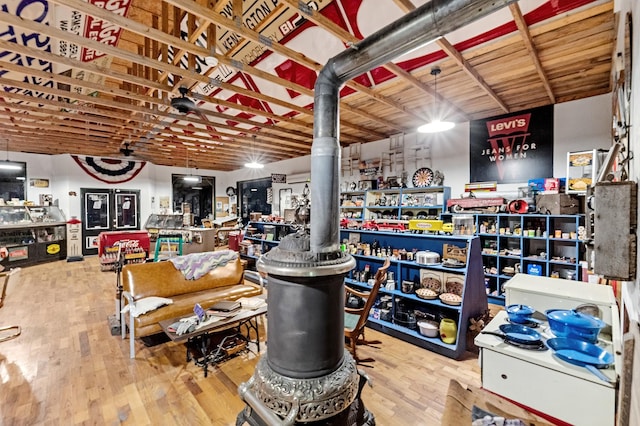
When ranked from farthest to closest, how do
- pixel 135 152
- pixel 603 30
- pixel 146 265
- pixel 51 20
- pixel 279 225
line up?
pixel 135 152 < pixel 279 225 < pixel 146 265 < pixel 603 30 < pixel 51 20

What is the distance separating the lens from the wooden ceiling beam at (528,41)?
2.42 metres

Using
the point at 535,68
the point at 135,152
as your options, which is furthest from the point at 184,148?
the point at 535,68

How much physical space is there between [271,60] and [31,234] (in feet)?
28.0

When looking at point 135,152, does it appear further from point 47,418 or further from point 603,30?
point 603,30

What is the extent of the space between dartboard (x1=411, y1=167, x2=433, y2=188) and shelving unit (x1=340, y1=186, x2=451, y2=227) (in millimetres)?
142

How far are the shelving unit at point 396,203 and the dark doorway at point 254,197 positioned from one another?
4069 mm

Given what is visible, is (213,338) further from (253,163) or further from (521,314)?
(253,163)

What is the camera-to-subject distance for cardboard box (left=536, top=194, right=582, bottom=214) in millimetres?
4312

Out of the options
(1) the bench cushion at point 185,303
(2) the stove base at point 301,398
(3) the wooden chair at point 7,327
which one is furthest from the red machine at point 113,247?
(2) the stove base at point 301,398

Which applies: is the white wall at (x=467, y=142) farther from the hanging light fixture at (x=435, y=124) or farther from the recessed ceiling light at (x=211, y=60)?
the recessed ceiling light at (x=211, y=60)

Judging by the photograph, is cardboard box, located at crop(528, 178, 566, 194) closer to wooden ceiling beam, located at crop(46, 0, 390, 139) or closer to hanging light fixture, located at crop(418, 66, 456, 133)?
hanging light fixture, located at crop(418, 66, 456, 133)

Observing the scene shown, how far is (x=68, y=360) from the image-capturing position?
312cm

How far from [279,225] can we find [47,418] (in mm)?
4366

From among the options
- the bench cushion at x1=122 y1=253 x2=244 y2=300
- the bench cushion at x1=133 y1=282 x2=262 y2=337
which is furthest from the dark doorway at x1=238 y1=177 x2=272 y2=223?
the bench cushion at x1=133 y1=282 x2=262 y2=337
